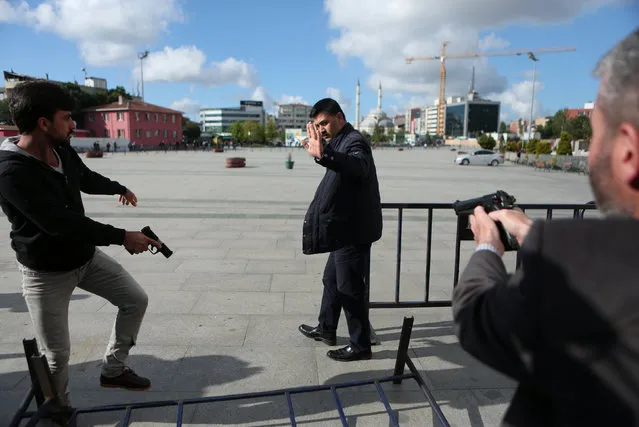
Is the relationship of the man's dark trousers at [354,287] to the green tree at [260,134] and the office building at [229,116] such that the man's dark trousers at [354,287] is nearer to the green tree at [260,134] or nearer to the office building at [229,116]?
the green tree at [260,134]

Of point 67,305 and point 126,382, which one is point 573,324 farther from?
point 126,382

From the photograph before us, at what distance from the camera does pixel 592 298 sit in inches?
33.2

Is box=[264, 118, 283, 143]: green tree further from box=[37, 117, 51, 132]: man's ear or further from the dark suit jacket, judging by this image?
the dark suit jacket

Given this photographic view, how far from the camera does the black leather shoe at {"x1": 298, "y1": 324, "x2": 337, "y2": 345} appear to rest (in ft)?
11.9

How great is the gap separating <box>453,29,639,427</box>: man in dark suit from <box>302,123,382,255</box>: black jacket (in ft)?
7.07

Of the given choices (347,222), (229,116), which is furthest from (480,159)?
(229,116)

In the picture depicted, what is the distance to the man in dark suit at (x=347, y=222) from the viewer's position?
3152 millimetres

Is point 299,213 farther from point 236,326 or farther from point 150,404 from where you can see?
point 150,404

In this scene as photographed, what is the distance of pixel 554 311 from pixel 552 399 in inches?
8.4

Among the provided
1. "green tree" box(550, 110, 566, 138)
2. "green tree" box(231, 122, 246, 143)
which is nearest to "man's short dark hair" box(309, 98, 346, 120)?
"green tree" box(550, 110, 566, 138)

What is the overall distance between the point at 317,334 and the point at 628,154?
3.11 meters

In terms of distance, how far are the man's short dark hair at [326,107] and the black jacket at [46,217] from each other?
5.27 feet

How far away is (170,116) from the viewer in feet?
260

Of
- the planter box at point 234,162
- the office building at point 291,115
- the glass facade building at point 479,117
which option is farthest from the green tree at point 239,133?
the planter box at point 234,162
